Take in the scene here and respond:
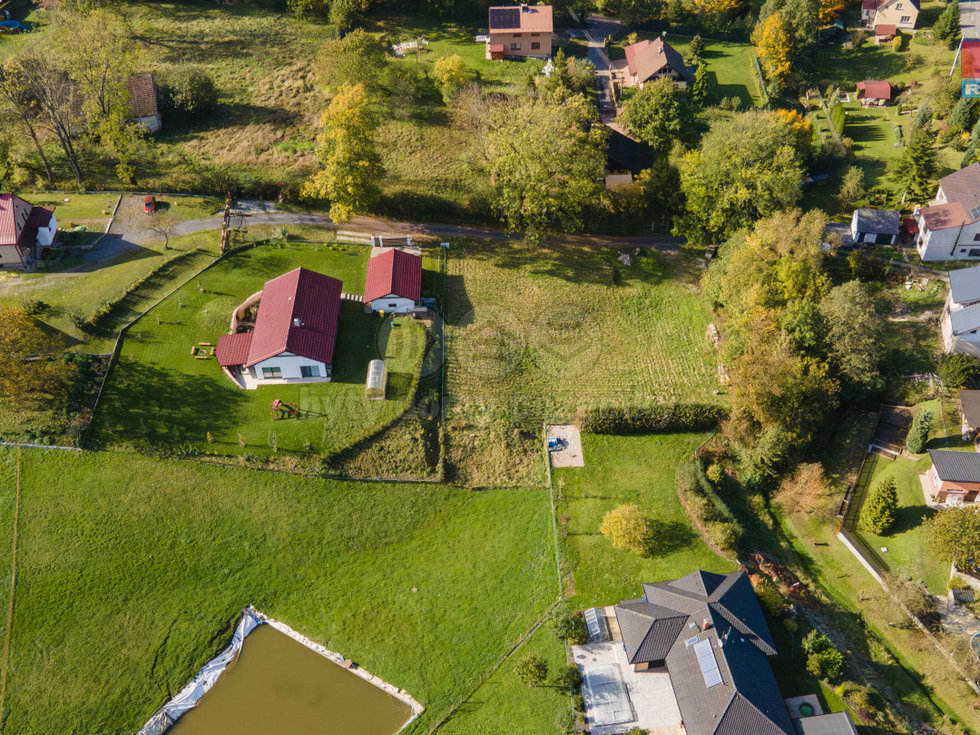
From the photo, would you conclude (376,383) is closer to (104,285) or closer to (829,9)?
(104,285)

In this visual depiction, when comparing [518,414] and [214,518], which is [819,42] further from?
[214,518]

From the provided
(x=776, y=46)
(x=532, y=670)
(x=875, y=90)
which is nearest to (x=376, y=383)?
(x=532, y=670)

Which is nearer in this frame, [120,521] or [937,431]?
[120,521]

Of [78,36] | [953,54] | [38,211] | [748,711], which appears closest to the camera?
[748,711]

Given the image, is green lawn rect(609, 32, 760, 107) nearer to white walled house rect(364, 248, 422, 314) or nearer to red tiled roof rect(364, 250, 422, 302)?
red tiled roof rect(364, 250, 422, 302)

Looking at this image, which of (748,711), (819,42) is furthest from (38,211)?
(819,42)

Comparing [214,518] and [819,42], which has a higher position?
[819,42]
